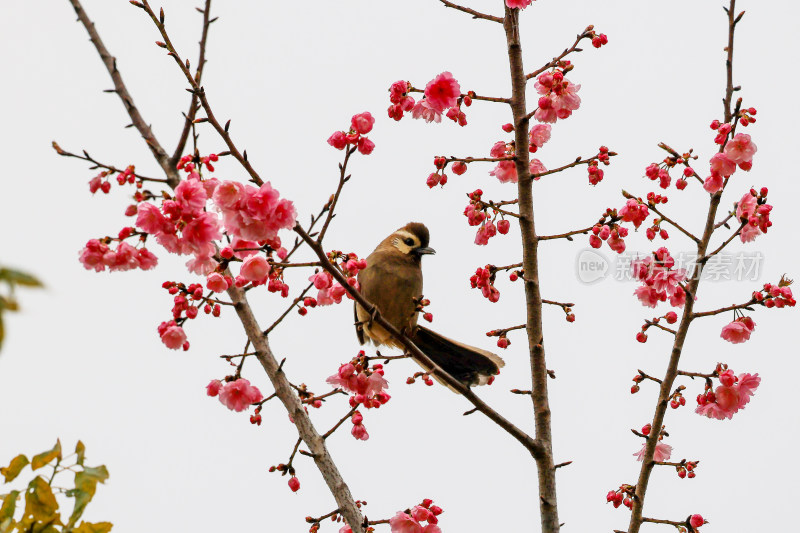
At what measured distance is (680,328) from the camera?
12.4ft

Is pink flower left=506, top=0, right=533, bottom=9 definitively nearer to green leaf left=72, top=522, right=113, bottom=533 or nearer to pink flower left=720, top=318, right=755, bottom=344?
pink flower left=720, top=318, right=755, bottom=344

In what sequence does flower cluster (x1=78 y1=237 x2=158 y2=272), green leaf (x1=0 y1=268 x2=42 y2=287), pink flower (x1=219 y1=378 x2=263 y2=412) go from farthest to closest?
pink flower (x1=219 y1=378 x2=263 y2=412), flower cluster (x1=78 y1=237 x2=158 y2=272), green leaf (x1=0 y1=268 x2=42 y2=287)

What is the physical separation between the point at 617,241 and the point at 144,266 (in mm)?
2132

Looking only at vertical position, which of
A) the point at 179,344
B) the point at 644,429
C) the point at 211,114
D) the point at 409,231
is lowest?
the point at 179,344

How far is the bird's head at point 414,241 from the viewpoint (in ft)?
19.1

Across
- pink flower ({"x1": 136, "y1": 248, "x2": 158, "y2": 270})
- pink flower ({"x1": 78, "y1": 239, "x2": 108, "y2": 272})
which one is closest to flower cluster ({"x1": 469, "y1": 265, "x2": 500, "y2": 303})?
pink flower ({"x1": 136, "y1": 248, "x2": 158, "y2": 270})

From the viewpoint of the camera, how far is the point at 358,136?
3.36 meters

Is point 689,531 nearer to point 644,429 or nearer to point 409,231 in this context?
point 644,429

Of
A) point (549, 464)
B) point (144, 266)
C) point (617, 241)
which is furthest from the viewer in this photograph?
point (617, 241)

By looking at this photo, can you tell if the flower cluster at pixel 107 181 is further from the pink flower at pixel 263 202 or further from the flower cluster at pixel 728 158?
the flower cluster at pixel 728 158

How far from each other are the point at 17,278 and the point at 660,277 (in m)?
3.55

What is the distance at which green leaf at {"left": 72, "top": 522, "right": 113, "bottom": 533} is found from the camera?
6.86ft

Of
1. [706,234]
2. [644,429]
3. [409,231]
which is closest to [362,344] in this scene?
[409,231]

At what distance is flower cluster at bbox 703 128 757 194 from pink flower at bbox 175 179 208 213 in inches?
94.6
